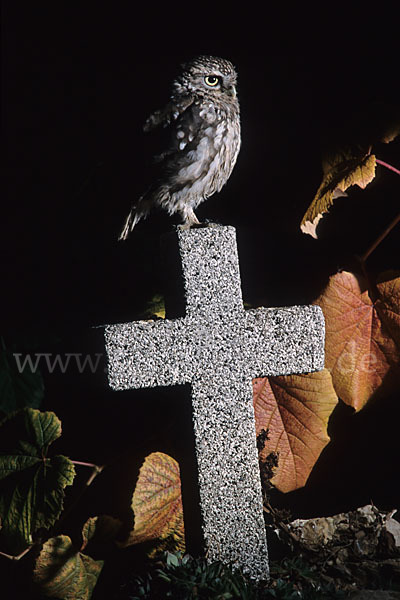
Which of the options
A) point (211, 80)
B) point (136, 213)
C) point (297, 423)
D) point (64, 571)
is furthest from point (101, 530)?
point (211, 80)

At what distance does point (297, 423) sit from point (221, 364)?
1.54 feet

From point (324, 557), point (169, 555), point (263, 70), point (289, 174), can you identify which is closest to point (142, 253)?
point (289, 174)

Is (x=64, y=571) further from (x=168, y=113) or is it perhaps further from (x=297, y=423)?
(x=168, y=113)

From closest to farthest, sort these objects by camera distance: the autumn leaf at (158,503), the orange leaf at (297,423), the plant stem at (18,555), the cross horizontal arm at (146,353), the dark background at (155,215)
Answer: the cross horizontal arm at (146,353) < the autumn leaf at (158,503) < the plant stem at (18,555) < the orange leaf at (297,423) < the dark background at (155,215)

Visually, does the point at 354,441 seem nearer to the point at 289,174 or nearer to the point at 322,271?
the point at 322,271

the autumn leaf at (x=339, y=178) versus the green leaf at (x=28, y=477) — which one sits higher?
the autumn leaf at (x=339, y=178)

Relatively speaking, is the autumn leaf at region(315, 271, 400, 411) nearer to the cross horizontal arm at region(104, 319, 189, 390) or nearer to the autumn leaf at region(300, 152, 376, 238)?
the autumn leaf at region(300, 152, 376, 238)

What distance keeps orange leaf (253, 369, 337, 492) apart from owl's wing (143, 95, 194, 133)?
95 centimetres

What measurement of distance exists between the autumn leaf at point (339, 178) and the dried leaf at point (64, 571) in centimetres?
128

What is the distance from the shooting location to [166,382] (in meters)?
1.79

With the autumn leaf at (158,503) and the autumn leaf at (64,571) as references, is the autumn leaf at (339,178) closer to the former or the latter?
the autumn leaf at (158,503)

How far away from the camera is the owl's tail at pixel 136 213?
205 cm

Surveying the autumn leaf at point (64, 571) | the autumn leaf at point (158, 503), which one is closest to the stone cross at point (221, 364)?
the autumn leaf at point (158, 503)

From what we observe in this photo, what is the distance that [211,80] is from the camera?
2018mm
